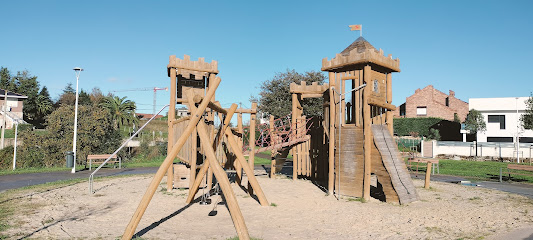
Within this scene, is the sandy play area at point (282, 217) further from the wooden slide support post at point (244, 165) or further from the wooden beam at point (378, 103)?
the wooden beam at point (378, 103)

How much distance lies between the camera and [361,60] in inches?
478

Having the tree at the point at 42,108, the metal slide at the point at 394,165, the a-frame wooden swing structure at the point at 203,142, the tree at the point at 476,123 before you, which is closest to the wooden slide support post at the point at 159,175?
the a-frame wooden swing structure at the point at 203,142

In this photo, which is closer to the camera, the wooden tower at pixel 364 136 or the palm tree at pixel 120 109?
the wooden tower at pixel 364 136

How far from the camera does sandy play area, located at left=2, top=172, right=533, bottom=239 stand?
750 cm

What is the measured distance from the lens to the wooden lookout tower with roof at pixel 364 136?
11789 millimetres

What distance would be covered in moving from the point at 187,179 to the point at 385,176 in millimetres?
7680

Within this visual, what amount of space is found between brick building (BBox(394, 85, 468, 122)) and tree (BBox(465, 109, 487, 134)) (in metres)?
9.38

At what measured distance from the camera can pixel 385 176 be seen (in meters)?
11.7

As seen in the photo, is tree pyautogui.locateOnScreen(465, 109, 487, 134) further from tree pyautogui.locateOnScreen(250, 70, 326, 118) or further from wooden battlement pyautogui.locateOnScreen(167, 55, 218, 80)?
wooden battlement pyautogui.locateOnScreen(167, 55, 218, 80)

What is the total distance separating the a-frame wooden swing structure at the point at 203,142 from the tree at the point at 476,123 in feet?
116

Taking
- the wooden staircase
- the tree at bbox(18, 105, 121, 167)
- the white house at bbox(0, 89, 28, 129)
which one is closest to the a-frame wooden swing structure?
the wooden staircase

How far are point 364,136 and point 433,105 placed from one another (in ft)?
139

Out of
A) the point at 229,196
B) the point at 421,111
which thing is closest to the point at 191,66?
the point at 229,196

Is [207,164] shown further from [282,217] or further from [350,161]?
[350,161]
